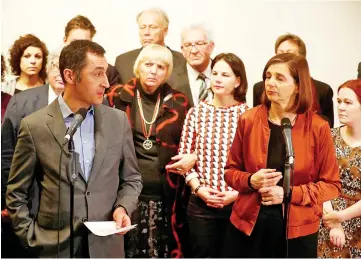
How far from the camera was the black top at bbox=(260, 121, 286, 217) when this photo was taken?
349cm

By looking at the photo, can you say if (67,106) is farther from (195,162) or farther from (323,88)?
(323,88)

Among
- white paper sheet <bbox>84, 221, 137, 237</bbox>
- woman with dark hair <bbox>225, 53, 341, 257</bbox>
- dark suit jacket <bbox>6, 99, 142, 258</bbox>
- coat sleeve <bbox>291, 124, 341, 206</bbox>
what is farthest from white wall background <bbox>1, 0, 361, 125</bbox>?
white paper sheet <bbox>84, 221, 137, 237</bbox>

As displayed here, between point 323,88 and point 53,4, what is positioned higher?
point 53,4

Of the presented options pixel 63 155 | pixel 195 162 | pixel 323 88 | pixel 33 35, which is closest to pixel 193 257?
pixel 195 162

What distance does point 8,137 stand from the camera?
12.0 ft

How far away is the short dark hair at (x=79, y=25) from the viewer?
12.4 feet

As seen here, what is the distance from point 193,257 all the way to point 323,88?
4.71ft

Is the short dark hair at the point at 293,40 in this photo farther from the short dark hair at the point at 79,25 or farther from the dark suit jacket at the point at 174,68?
the short dark hair at the point at 79,25

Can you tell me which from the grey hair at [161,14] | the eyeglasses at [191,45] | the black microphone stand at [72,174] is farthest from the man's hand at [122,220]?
the grey hair at [161,14]

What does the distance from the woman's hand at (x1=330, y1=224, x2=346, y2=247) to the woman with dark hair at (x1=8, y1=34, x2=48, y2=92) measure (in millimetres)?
2189

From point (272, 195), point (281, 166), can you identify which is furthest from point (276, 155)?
point (272, 195)

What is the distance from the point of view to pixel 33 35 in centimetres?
379

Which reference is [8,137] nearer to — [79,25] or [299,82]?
[79,25]

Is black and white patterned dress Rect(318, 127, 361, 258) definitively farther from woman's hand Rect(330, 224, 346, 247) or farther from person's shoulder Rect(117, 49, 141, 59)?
person's shoulder Rect(117, 49, 141, 59)
